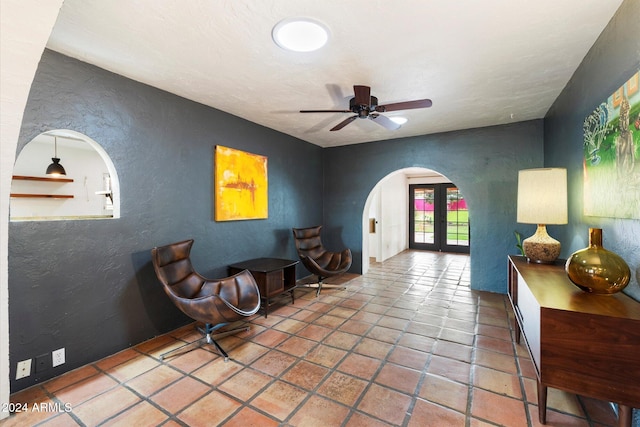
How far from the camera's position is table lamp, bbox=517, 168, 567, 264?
7.23 feet

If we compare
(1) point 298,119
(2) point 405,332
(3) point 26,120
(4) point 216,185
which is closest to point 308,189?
(1) point 298,119

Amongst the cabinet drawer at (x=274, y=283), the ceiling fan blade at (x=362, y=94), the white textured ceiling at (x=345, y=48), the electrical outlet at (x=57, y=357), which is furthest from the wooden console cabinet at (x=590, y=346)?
the electrical outlet at (x=57, y=357)

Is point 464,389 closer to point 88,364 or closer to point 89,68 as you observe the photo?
point 88,364

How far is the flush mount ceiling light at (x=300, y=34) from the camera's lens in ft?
5.80

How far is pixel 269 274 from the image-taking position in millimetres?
3275

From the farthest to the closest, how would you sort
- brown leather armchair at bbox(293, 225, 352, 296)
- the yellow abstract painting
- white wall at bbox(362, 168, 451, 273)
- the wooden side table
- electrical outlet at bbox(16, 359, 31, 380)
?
white wall at bbox(362, 168, 451, 273)
brown leather armchair at bbox(293, 225, 352, 296)
the yellow abstract painting
the wooden side table
electrical outlet at bbox(16, 359, 31, 380)

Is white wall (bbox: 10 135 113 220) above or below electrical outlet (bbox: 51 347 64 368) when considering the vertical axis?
above

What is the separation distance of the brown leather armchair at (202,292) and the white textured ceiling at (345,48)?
1.66 metres

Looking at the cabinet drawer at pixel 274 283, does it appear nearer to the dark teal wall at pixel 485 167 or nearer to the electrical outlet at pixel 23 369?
the electrical outlet at pixel 23 369

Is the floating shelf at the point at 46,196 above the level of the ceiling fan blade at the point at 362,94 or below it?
below

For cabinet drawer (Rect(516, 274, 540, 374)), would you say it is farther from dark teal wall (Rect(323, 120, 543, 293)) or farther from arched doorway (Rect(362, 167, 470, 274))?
arched doorway (Rect(362, 167, 470, 274))

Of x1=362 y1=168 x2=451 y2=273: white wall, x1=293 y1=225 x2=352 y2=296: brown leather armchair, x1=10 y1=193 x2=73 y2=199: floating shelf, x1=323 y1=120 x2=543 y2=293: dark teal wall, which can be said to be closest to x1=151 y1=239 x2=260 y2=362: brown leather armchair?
x1=293 y1=225 x2=352 y2=296: brown leather armchair

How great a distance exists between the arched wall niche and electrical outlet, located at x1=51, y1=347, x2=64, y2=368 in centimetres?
256

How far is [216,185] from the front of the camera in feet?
10.8
